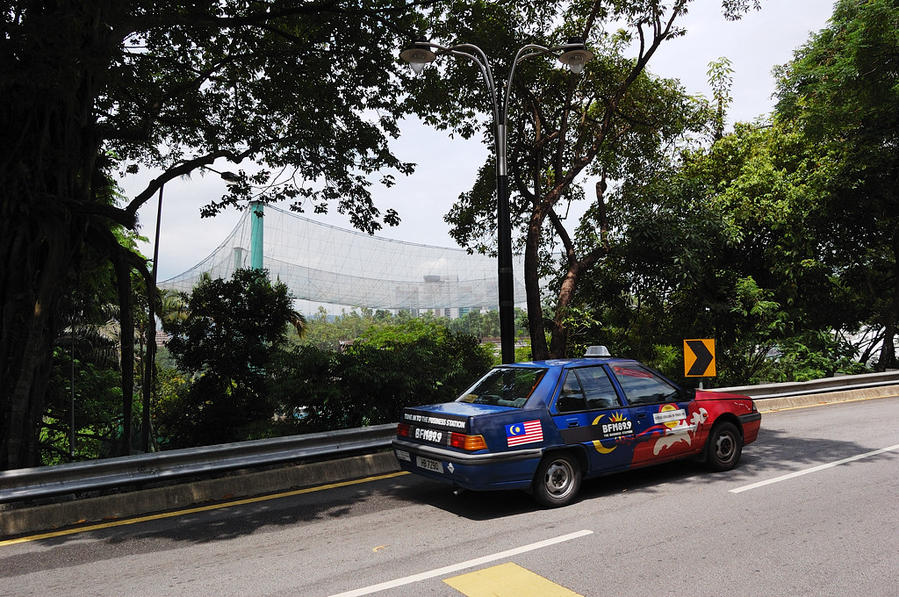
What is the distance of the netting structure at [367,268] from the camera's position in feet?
56.7

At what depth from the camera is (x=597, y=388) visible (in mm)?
6285

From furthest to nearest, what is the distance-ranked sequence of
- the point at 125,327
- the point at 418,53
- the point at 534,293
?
the point at 534,293
the point at 418,53
the point at 125,327

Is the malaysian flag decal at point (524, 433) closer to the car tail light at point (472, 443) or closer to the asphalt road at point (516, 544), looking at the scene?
the car tail light at point (472, 443)

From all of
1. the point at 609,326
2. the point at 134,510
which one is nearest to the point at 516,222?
the point at 609,326

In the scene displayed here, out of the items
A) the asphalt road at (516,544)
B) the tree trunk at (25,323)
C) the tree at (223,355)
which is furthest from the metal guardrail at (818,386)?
the tree trunk at (25,323)

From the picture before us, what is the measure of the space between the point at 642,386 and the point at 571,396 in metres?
1.09

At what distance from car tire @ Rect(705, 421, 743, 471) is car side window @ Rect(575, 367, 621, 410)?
1.65m

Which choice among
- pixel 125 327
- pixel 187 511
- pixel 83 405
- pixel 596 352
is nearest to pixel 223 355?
pixel 125 327

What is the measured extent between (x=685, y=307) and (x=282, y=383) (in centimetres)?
1362

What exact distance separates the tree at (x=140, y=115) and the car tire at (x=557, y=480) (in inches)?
266

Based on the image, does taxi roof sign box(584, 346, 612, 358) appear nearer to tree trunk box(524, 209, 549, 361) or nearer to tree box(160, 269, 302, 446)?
tree trunk box(524, 209, 549, 361)

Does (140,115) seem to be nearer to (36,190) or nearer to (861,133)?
(36,190)

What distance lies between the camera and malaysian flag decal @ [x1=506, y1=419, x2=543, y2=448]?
5.50 meters

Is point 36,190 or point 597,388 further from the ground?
point 36,190
